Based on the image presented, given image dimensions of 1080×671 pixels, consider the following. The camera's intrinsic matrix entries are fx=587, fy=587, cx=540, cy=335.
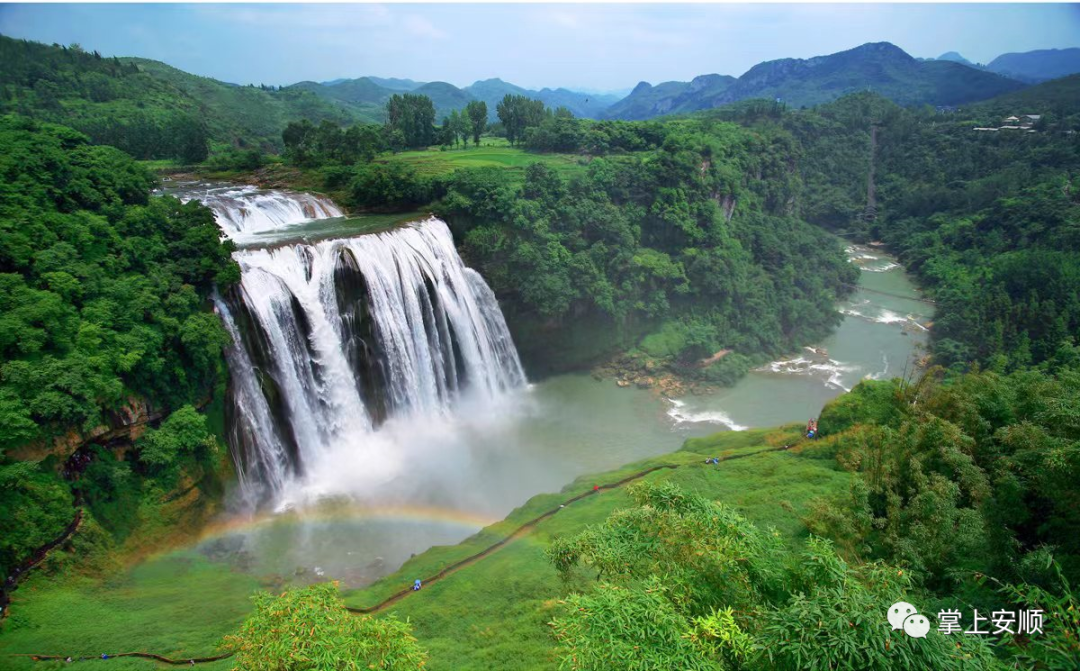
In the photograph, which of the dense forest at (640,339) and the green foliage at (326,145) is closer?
the dense forest at (640,339)

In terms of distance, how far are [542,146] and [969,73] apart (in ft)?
365

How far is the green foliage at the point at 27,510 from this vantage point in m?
11.2

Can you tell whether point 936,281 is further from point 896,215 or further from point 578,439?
point 578,439

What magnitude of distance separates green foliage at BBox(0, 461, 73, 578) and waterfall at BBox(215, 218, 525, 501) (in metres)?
4.27

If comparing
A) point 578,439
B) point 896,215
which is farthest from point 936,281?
point 578,439

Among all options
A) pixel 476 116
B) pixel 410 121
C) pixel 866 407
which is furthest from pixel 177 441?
pixel 476 116

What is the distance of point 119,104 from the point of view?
3897 centimetres

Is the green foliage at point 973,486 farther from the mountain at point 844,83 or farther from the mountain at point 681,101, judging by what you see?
the mountain at point 681,101

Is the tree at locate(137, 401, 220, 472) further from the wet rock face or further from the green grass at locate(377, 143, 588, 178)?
the green grass at locate(377, 143, 588, 178)

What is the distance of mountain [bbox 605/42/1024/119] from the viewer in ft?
351

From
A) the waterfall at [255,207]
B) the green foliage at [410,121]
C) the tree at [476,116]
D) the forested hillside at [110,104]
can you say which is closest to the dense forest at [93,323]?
the waterfall at [255,207]

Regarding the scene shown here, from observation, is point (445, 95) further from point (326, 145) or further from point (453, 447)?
point (453, 447)

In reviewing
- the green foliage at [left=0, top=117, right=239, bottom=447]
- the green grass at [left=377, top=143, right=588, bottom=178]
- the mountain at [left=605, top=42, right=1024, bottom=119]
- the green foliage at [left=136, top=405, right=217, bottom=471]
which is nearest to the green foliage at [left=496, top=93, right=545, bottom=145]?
the green grass at [left=377, top=143, right=588, bottom=178]

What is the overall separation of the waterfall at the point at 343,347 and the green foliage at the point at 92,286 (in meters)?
1.23
